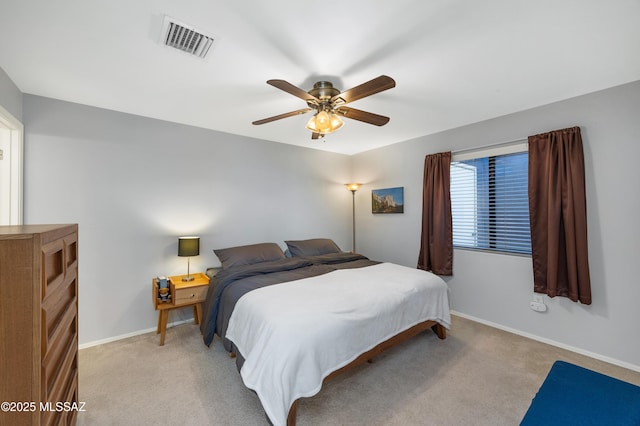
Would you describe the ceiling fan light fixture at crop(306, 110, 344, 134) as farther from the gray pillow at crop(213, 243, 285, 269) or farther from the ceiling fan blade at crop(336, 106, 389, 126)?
the gray pillow at crop(213, 243, 285, 269)

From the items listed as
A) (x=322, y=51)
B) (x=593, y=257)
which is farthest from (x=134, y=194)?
(x=593, y=257)

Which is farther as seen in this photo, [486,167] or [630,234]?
[486,167]

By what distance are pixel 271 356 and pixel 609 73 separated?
11.3ft

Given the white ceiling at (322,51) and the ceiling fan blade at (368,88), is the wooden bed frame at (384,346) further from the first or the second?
the white ceiling at (322,51)

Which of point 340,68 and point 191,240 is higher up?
point 340,68

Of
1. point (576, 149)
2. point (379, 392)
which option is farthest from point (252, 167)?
point (576, 149)

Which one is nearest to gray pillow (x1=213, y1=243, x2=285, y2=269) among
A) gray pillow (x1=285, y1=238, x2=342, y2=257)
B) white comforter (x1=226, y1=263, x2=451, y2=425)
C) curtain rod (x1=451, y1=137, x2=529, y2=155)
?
gray pillow (x1=285, y1=238, x2=342, y2=257)

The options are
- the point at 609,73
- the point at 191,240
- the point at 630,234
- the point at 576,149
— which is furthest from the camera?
the point at 191,240

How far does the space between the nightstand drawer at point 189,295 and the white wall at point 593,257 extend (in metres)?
3.14

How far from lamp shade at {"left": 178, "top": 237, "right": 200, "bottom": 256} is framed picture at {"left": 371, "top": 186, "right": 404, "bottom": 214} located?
2865mm

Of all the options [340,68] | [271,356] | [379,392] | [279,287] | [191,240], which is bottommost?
[379,392]

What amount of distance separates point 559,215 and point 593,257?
1.55 ft

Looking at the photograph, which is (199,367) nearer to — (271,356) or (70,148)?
(271,356)

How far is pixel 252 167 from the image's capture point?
3896 mm
